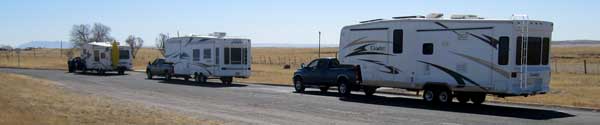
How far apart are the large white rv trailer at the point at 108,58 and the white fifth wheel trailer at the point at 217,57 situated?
1309 centimetres

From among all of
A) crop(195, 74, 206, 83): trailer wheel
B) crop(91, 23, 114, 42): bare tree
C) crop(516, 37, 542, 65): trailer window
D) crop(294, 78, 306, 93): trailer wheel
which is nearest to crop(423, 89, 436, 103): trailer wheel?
crop(516, 37, 542, 65): trailer window

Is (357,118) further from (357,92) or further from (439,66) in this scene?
(357,92)

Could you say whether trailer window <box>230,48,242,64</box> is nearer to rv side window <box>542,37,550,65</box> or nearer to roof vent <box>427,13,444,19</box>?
roof vent <box>427,13,444,19</box>

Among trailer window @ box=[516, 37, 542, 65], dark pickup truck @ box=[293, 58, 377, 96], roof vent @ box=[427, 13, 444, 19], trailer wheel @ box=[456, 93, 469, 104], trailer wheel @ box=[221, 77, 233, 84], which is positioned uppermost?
roof vent @ box=[427, 13, 444, 19]

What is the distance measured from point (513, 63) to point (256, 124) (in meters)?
8.01

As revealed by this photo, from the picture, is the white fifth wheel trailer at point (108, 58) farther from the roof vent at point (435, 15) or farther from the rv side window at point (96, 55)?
the roof vent at point (435, 15)

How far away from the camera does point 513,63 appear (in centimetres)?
1995

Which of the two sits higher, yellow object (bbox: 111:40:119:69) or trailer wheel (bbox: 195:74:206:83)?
yellow object (bbox: 111:40:119:69)

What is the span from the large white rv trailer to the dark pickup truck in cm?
2511

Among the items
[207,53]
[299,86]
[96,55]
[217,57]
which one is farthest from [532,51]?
[96,55]

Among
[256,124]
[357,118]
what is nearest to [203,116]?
[256,124]

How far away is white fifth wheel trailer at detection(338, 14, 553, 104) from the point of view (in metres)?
20.1

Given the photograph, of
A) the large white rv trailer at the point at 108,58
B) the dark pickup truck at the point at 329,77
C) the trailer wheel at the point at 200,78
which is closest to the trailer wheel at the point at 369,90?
the dark pickup truck at the point at 329,77

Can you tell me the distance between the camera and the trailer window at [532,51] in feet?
65.4
